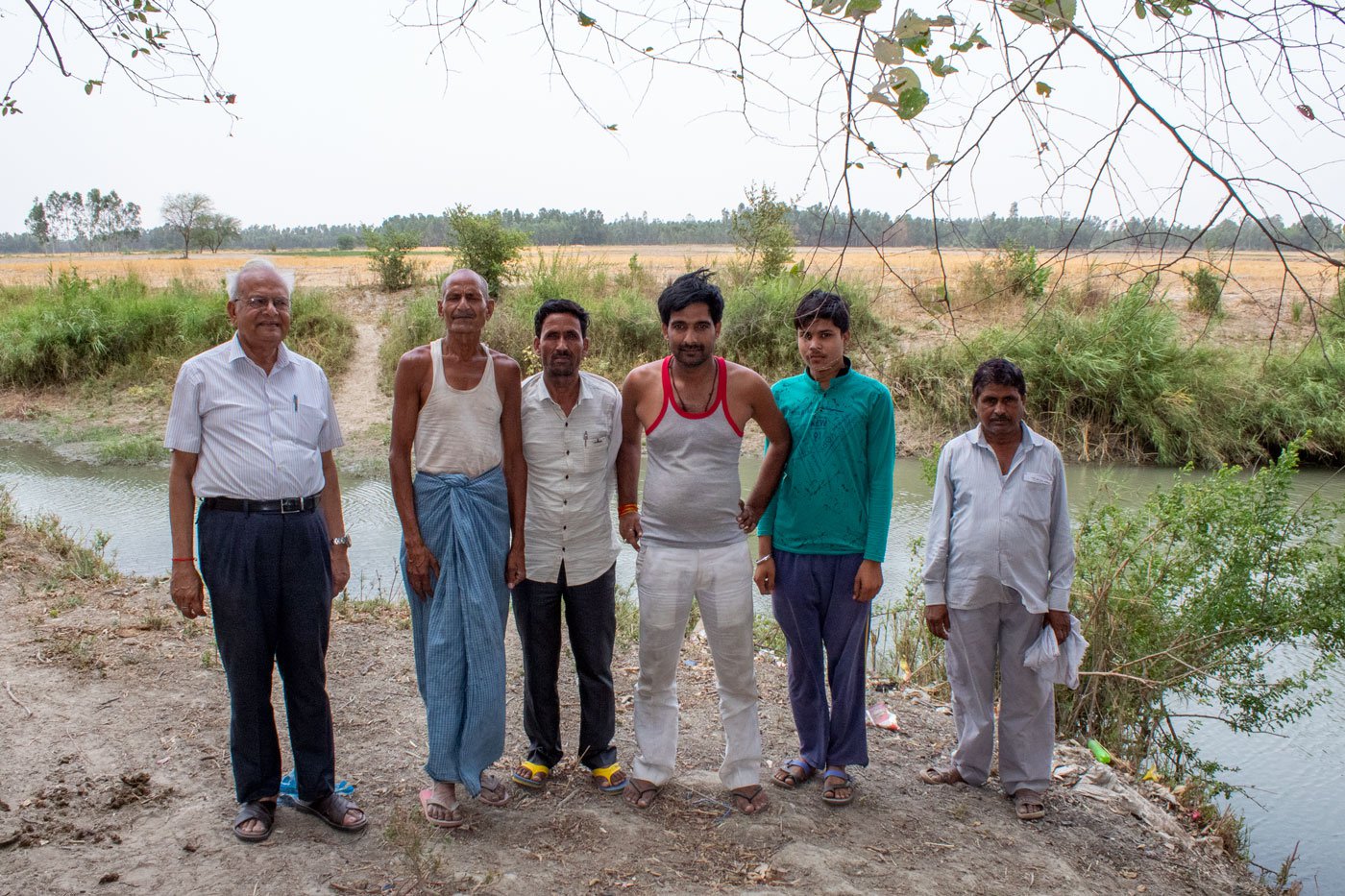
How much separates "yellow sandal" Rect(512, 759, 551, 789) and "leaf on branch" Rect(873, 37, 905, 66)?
259cm

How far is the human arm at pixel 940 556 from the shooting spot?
3674 mm

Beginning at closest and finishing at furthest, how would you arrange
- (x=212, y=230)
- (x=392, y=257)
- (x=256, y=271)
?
(x=256, y=271)
(x=392, y=257)
(x=212, y=230)

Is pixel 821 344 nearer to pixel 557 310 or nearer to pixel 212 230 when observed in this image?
pixel 557 310

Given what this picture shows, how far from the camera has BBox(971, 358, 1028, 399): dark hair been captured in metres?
3.55

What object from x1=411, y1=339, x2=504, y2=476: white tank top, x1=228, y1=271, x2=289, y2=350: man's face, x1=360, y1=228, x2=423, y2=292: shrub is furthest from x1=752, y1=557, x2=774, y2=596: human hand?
x1=360, y1=228, x2=423, y2=292: shrub

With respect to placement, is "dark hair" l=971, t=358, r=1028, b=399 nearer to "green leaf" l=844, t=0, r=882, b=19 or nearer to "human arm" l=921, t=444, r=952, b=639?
"human arm" l=921, t=444, r=952, b=639

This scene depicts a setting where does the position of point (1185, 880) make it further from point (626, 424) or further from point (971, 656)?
point (626, 424)

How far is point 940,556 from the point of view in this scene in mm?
3672

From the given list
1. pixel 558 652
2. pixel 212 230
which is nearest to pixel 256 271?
pixel 558 652

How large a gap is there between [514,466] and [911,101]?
1.89 meters

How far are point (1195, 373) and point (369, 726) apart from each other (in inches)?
533

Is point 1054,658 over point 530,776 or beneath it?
over

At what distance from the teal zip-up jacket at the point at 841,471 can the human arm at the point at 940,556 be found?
0.94 ft

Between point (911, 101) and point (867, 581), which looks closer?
point (911, 101)
